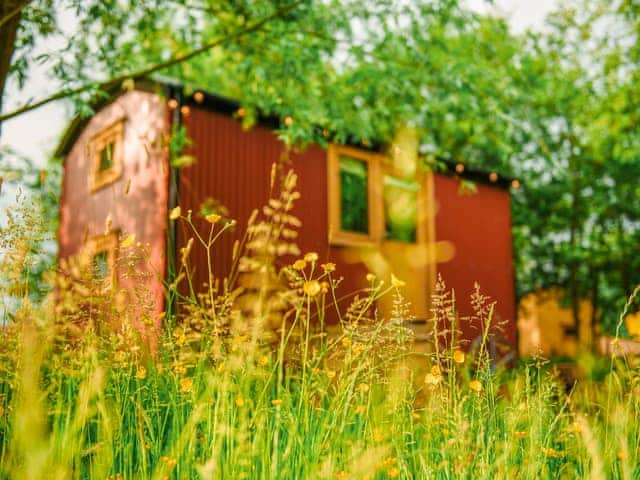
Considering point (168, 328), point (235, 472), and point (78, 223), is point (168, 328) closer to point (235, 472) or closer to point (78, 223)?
point (235, 472)

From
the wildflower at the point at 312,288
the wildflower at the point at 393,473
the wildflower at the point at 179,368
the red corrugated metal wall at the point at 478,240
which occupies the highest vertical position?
the red corrugated metal wall at the point at 478,240

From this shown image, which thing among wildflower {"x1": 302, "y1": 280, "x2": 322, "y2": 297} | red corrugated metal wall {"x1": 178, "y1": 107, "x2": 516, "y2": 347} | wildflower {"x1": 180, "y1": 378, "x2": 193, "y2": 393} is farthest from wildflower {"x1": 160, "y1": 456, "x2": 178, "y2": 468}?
red corrugated metal wall {"x1": 178, "y1": 107, "x2": 516, "y2": 347}

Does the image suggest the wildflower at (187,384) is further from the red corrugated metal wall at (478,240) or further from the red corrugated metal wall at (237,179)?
the red corrugated metal wall at (478,240)

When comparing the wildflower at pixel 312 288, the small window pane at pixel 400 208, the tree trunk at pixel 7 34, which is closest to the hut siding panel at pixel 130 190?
the tree trunk at pixel 7 34

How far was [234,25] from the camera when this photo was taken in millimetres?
8109

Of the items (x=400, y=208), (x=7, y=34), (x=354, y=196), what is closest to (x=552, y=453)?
(x=7, y=34)

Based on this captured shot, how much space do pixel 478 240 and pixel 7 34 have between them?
945cm

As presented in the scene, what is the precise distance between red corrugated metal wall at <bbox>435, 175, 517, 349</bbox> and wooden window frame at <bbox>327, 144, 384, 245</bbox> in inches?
62.0

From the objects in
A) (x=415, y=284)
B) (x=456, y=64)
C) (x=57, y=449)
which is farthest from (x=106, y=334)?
(x=415, y=284)

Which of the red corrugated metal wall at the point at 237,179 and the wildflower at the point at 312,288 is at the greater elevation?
the red corrugated metal wall at the point at 237,179

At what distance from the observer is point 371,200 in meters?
11.4

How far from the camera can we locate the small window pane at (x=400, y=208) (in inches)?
467

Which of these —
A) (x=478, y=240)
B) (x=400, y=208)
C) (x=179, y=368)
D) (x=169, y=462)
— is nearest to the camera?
(x=169, y=462)

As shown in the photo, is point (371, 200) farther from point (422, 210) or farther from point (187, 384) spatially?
point (187, 384)
